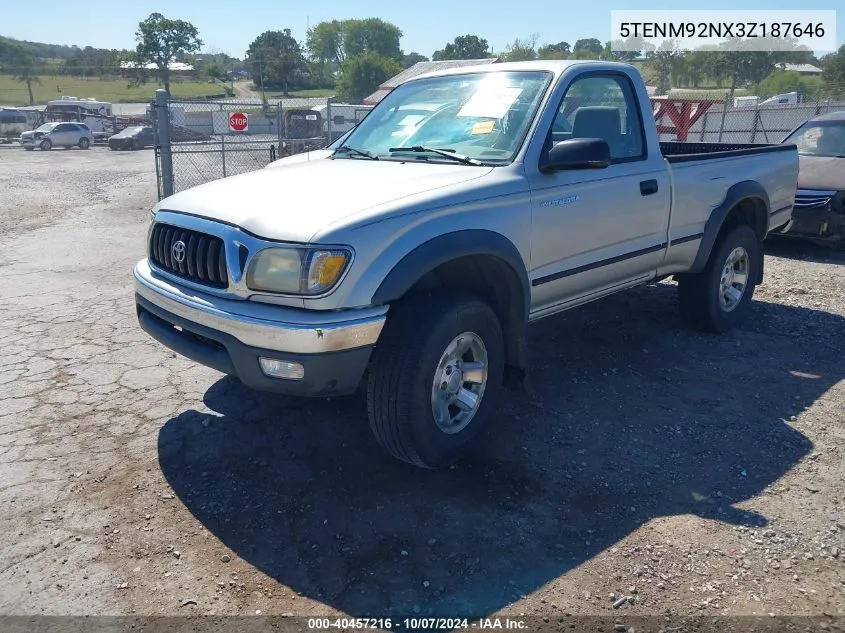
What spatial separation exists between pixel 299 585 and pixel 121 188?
15.7 metres

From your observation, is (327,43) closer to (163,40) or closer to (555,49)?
(163,40)

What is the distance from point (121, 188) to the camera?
16.6 metres

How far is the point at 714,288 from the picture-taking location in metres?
5.74

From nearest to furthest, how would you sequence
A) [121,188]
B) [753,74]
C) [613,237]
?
[613,237] → [121,188] → [753,74]

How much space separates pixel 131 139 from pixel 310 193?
34983 millimetres

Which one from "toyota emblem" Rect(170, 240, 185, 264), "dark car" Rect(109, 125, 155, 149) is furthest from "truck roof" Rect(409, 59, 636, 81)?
"dark car" Rect(109, 125, 155, 149)

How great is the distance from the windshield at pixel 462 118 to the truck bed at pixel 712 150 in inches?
55.8

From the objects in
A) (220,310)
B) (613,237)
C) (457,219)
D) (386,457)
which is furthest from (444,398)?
(613,237)

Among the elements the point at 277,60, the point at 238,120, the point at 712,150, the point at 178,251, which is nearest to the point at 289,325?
the point at 178,251

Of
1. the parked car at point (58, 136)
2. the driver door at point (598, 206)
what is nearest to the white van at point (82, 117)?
the parked car at point (58, 136)

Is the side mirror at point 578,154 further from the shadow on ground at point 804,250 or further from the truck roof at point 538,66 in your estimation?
the shadow on ground at point 804,250

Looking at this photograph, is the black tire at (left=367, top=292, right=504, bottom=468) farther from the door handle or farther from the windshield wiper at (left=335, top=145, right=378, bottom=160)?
the door handle

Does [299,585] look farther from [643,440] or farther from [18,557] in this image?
[643,440]

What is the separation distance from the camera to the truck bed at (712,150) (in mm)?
5398
